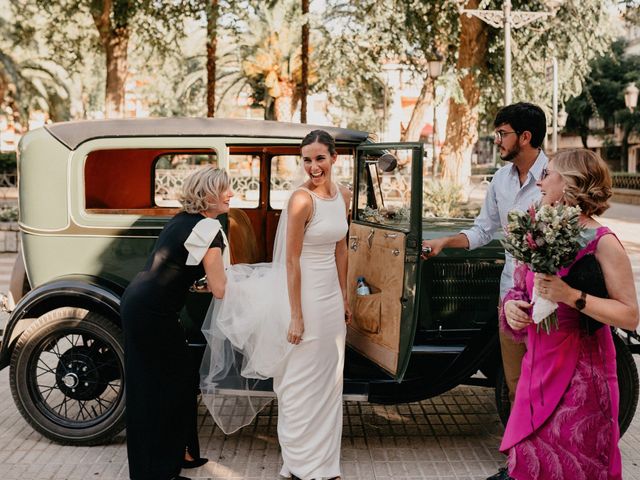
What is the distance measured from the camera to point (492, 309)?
16.4ft

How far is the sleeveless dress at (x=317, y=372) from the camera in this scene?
402cm

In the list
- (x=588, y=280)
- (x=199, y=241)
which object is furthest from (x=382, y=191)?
(x=588, y=280)

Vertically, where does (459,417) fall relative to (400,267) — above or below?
below

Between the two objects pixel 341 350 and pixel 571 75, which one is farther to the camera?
pixel 571 75

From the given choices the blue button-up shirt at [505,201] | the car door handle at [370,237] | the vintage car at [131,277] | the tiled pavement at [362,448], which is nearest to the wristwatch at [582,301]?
the blue button-up shirt at [505,201]

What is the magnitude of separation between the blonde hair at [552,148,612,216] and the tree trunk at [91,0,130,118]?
45.2 ft

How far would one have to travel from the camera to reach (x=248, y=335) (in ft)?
13.7

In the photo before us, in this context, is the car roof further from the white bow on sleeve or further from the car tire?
the car tire

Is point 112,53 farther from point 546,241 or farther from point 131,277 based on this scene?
point 546,241

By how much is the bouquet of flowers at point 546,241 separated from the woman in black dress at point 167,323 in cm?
171

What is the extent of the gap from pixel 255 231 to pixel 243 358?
5.61 ft

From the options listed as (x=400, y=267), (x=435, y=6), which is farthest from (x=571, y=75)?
(x=400, y=267)

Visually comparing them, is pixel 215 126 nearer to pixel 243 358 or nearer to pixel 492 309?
pixel 243 358

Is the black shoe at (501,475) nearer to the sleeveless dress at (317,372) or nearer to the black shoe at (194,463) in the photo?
the sleeveless dress at (317,372)
